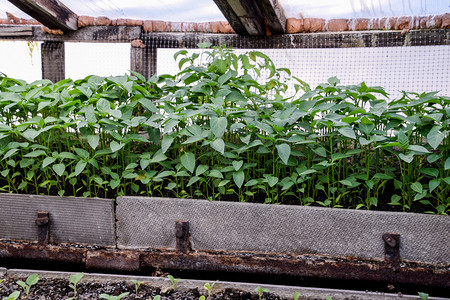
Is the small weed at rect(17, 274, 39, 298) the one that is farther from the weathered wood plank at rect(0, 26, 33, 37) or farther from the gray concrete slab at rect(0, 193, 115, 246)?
the weathered wood plank at rect(0, 26, 33, 37)

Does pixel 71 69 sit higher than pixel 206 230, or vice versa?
pixel 71 69

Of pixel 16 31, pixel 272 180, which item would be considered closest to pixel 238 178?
pixel 272 180

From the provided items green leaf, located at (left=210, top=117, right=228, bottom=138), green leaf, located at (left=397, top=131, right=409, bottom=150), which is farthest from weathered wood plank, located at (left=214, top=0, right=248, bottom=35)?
green leaf, located at (left=397, top=131, right=409, bottom=150)

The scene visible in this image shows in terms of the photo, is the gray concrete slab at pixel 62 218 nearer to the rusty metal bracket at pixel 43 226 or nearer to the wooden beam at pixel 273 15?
the rusty metal bracket at pixel 43 226

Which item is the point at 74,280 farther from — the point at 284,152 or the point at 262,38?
the point at 262,38

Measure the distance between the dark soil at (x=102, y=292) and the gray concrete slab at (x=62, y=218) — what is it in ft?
0.57

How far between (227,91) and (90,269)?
838mm

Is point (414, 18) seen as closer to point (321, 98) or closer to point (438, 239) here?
point (321, 98)

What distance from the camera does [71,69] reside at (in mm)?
2514

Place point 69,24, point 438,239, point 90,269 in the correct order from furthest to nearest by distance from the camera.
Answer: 1. point 69,24
2. point 90,269
3. point 438,239

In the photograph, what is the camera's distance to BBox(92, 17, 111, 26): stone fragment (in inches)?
94.0

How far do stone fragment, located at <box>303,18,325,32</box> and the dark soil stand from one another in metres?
1.67

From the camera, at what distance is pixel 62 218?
1.23 metres

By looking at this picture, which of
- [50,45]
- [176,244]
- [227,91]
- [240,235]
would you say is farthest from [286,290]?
[50,45]
